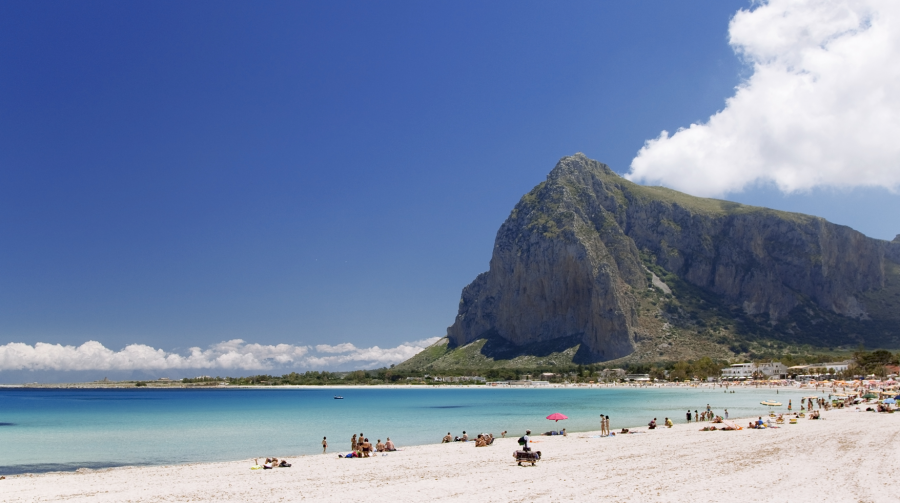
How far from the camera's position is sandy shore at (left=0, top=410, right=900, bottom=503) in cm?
1733

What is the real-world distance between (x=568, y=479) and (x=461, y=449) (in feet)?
41.2

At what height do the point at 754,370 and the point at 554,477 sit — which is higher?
the point at 554,477

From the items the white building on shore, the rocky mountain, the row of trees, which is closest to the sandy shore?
the row of trees

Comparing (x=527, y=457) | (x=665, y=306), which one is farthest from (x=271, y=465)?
(x=665, y=306)

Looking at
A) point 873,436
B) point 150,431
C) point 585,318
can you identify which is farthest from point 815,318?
point 150,431

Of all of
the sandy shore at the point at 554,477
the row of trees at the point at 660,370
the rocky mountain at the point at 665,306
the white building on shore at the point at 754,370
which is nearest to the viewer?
the sandy shore at the point at 554,477

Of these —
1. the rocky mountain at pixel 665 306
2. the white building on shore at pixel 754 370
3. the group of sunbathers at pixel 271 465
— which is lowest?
the white building on shore at pixel 754 370

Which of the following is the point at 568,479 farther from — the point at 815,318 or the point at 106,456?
the point at 815,318

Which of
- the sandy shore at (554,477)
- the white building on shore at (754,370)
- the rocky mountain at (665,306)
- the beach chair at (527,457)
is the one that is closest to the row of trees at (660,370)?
the white building on shore at (754,370)

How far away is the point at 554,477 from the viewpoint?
20.4 metres

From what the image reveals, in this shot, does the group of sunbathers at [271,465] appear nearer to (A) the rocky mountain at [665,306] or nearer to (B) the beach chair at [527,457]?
(B) the beach chair at [527,457]

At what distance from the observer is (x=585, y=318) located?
614ft

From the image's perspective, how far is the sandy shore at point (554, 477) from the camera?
682 inches

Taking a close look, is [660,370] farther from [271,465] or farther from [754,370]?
[271,465]
